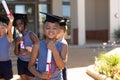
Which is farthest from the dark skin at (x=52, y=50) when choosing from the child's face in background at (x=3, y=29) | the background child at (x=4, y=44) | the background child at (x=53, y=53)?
the child's face in background at (x=3, y=29)

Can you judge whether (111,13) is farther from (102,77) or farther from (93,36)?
(102,77)

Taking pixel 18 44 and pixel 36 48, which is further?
pixel 18 44

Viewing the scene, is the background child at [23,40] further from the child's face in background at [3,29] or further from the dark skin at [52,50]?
the dark skin at [52,50]

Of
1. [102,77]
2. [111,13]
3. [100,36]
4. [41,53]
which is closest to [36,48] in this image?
[41,53]

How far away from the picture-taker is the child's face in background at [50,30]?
3.95 metres

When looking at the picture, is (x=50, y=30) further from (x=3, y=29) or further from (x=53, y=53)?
(x=3, y=29)

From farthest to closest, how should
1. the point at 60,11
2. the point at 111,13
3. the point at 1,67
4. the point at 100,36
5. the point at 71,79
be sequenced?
the point at 100,36
the point at 60,11
the point at 111,13
the point at 71,79
the point at 1,67

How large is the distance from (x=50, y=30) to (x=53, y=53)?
0.24 metres

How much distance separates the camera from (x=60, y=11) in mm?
22938

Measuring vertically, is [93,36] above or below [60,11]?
below

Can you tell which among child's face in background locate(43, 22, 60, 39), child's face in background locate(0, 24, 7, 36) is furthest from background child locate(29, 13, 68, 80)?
child's face in background locate(0, 24, 7, 36)

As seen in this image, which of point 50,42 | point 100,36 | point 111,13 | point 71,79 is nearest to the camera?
point 50,42

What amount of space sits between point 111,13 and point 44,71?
1718cm

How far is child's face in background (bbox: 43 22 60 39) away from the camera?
3951mm
